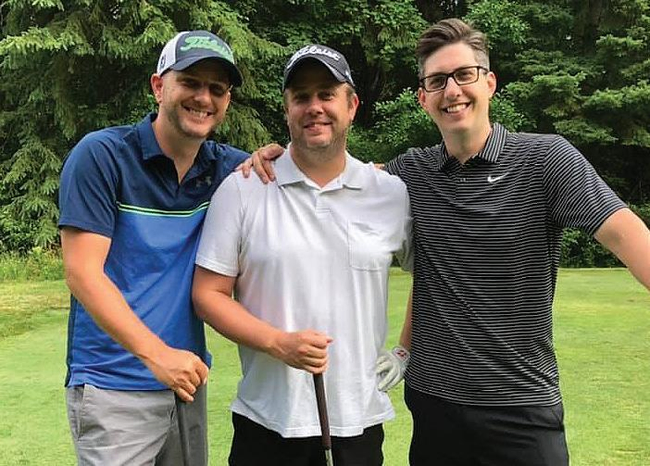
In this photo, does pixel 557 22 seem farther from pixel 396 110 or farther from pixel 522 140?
pixel 522 140

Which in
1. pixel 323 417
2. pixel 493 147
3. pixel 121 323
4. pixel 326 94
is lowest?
pixel 323 417

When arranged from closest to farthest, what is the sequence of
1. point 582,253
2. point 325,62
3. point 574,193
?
point 574,193 < point 325,62 < point 582,253

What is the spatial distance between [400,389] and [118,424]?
2.68 m

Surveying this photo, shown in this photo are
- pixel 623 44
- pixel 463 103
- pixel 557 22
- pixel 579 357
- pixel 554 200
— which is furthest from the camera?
pixel 557 22

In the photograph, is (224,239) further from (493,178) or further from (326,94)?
(493,178)

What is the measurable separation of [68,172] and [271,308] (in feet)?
2.18

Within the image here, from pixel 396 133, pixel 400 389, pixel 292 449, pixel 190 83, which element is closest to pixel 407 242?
pixel 292 449

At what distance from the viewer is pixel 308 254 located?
83.0 inches

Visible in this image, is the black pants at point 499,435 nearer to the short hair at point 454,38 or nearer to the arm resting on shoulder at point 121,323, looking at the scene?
the arm resting on shoulder at point 121,323

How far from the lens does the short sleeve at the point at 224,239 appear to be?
6.99 feet

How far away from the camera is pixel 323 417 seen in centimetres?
204

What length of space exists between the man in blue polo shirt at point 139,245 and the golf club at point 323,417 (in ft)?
0.98

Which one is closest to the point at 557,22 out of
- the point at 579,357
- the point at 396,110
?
the point at 396,110

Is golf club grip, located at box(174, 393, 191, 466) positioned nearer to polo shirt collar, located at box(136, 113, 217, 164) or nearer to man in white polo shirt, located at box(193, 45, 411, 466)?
man in white polo shirt, located at box(193, 45, 411, 466)
